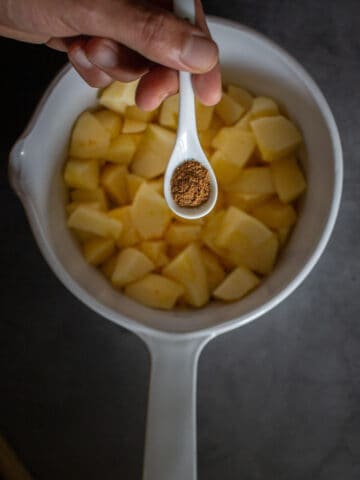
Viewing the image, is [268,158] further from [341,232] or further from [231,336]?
[231,336]

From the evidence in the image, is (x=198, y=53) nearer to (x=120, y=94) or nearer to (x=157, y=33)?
(x=157, y=33)

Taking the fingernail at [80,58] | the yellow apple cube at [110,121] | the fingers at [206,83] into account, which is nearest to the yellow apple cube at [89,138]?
the yellow apple cube at [110,121]

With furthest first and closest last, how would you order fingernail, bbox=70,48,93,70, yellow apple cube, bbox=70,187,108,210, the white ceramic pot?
yellow apple cube, bbox=70,187,108,210 → fingernail, bbox=70,48,93,70 → the white ceramic pot

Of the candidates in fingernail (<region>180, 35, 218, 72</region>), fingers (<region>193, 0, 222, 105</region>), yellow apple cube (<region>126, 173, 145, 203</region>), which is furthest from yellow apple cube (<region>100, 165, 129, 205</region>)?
fingernail (<region>180, 35, 218, 72</region>)

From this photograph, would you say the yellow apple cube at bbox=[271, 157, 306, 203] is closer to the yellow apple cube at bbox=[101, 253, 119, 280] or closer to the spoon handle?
the spoon handle

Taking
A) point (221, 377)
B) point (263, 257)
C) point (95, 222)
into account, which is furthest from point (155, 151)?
point (221, 377)

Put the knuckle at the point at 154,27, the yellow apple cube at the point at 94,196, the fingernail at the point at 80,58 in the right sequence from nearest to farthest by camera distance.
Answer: the knuckle at the point at 154,27, the fingernail at the point at 80,58, the yellow apple cube at the point at 94,196

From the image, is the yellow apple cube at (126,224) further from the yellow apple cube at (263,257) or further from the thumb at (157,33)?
the thumb at (157,33)
